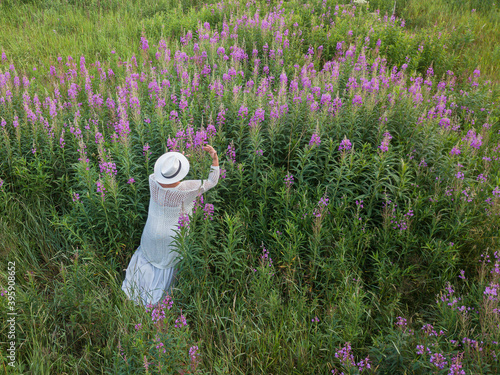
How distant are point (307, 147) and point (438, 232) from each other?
5.16ft

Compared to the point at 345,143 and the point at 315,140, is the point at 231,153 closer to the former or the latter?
the point at 315,140

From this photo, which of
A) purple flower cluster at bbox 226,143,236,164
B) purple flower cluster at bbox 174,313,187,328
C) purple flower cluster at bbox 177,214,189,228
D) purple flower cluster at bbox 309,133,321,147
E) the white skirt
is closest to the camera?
purple flower cluster at bbox 174,313,187,328

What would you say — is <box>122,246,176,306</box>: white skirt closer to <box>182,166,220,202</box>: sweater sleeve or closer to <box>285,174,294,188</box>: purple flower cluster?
<box>182,166,220,202</box>: sweater sleeve

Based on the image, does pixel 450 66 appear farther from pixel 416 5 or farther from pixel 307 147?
pixel 307 147

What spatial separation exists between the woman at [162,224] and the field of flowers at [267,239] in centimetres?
16

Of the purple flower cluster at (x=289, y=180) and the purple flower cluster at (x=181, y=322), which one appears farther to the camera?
the purple flower cluster at (x=289, y=180)

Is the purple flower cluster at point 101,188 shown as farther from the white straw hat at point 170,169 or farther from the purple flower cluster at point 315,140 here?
the purple flower cluster at point 315,140

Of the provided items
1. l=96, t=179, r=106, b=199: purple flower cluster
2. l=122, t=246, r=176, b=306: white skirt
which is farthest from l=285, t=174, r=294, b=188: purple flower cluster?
l=96, t=179, r=106, b=199: purple flower cluster

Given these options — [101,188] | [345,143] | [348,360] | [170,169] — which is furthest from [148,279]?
[345,143]

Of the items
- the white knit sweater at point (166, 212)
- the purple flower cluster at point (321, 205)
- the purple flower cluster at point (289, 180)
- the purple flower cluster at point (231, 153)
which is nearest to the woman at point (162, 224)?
the white knit sweater at point (166, 212)

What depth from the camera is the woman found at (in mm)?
3263

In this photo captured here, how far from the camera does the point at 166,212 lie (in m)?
3.42

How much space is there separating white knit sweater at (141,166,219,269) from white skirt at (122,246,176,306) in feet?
0.25

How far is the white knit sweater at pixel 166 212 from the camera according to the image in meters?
3.36
